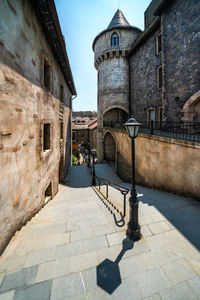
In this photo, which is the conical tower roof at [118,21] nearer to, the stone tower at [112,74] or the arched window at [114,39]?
the stone tower at [112,74]

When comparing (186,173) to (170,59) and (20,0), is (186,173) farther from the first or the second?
(170,59)

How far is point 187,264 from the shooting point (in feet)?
8.48

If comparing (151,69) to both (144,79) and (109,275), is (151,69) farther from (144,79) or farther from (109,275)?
(109,275)

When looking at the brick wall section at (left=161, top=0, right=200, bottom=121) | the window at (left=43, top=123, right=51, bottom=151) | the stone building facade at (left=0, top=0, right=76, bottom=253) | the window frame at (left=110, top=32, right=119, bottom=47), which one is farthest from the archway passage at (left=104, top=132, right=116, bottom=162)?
the stone building facade at (left=0, top=0, right=76, bottom=253)

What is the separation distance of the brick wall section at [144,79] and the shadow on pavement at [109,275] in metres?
13.1

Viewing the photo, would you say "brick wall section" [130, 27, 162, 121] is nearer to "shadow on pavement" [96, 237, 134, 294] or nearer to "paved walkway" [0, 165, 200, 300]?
"paved walkway" [0, 165, 200, 300]

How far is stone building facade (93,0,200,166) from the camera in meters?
9.32

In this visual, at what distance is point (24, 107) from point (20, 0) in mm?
2728

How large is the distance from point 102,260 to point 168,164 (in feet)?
17.7

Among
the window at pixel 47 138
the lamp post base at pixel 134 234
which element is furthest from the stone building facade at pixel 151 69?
the lamp post base at pixel 134 234

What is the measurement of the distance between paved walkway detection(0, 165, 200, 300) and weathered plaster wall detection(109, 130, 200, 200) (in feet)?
5.68

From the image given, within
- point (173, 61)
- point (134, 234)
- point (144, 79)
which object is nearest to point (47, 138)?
point (134, 234)

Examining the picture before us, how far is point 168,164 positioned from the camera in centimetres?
668

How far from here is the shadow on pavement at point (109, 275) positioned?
2.25m
